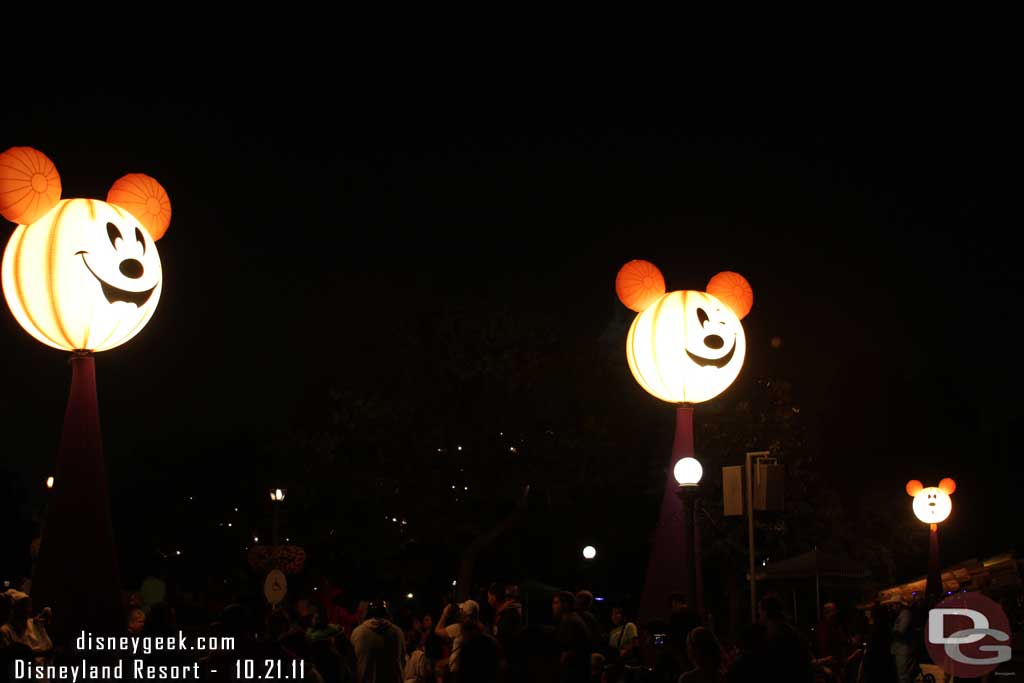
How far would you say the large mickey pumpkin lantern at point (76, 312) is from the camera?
10.1 m

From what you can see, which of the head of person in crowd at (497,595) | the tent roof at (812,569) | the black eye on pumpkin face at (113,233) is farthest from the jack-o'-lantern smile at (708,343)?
the tent roof at (812,569)

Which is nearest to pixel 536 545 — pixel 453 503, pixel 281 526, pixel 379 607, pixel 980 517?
pixel 453 503

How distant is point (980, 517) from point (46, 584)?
35.2m

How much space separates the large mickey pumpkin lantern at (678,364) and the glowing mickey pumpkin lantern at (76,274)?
635 centimetres

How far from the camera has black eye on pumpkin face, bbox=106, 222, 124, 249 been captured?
34.4 ft

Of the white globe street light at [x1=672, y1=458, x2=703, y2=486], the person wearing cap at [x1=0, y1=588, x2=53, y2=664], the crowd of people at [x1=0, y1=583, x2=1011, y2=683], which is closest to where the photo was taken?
the crowd of people at [x1=0, y1=583, x2=1011, y2=683]

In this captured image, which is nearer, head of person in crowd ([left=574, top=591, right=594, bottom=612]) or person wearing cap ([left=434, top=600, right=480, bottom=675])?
person wearing cap ([left=434, top=600, right=480, bottom=675])

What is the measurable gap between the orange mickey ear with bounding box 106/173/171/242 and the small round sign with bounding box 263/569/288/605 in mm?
10438

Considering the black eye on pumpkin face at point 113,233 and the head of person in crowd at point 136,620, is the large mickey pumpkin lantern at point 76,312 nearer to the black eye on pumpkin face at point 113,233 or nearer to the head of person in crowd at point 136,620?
the black eye on pumpkin face at point 113,233

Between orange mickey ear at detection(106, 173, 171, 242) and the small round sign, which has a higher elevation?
orange mickey ear at detection(106, 173, 171, 242)

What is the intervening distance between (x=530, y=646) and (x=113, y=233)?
17.8 feet

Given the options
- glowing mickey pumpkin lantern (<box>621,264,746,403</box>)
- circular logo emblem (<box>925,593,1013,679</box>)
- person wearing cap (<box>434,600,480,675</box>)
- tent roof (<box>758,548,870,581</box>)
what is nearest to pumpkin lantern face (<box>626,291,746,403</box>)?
glowing mickey pumpkin lantern (<box>621,264,746,403</box>)

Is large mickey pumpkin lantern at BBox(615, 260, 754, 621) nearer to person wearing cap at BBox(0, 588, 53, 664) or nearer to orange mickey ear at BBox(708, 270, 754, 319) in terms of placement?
orange mickey ear at BBox(708, 270, 754, 319)

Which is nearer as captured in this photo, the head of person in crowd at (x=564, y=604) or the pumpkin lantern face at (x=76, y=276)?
the pumpkin lantern face at (x=76, y=276)
